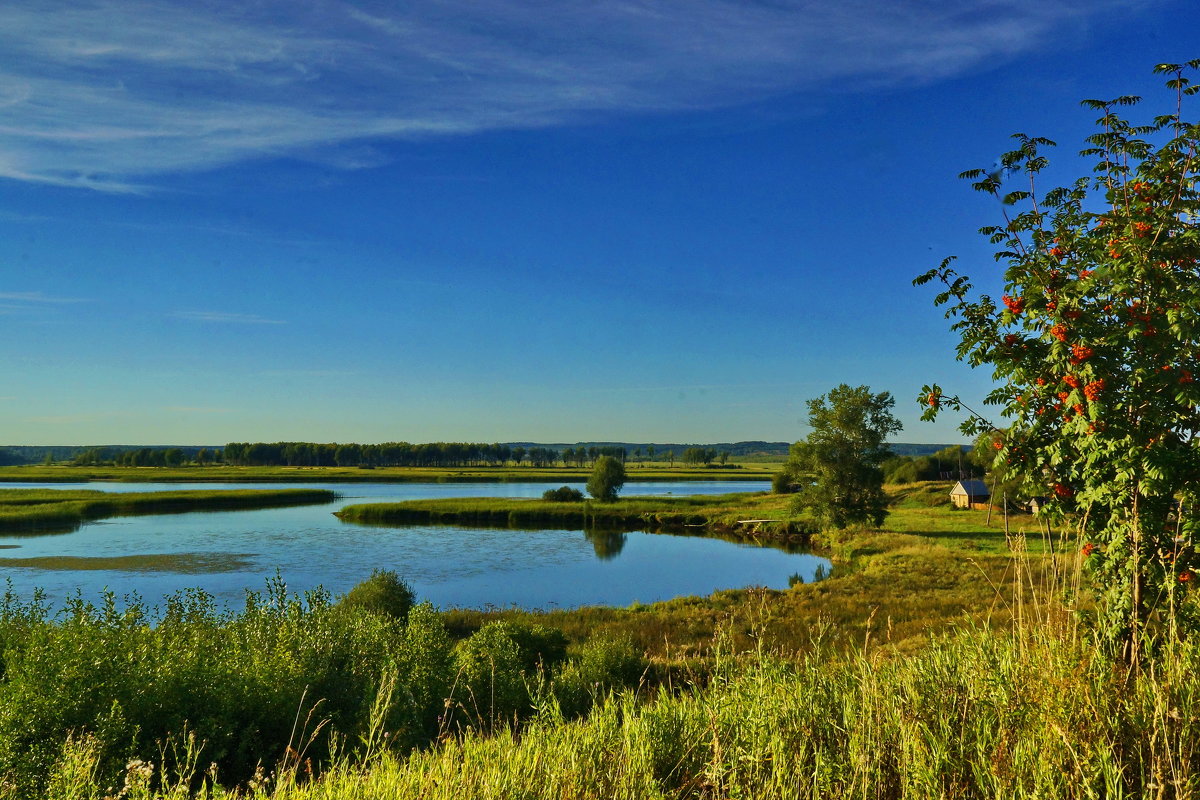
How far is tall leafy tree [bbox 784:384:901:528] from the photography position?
4500cm

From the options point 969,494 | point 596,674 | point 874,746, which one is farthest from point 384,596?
point 969,494

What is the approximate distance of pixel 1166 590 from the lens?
5.66 metres

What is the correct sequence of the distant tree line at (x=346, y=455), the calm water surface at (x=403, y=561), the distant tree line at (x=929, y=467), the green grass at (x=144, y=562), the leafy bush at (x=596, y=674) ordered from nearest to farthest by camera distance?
the leafy bush at (x=596, y=674)
the calm water surface at (x=403, y=561)
the green grass at (x=144, y=562)
the distant tree line at (x=929, y=467)
the distant tree line at (x=346, y=455)

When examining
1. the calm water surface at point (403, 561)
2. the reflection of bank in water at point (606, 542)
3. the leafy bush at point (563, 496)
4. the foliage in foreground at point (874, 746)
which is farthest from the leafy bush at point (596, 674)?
the leafy bush at point (563, 496)

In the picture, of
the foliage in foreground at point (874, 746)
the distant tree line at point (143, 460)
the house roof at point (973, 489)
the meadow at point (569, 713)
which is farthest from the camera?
the distant tree line at point (143, 460)

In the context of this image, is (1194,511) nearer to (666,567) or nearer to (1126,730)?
(1126,730)

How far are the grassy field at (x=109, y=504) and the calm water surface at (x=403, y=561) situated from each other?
11.7ft

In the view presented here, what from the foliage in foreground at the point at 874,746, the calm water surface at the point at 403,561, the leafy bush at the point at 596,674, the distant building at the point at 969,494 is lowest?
the calm water surface at the point at 403,561

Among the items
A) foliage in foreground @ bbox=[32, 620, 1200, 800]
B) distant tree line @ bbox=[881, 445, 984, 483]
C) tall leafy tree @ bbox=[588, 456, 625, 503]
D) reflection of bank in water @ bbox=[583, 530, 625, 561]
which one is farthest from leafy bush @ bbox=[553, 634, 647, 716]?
distant tree line @ bbox=[881, 445, 984, 483]

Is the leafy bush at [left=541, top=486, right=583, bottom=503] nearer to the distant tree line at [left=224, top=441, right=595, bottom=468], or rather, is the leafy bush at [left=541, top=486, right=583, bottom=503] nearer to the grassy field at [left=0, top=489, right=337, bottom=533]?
the grassy field at [left=0, top=489, right=337, bottom=533]

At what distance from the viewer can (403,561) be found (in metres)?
38.8

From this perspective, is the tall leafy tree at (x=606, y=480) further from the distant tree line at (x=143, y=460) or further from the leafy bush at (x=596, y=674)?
the distant tree line at (x=143, y=460)

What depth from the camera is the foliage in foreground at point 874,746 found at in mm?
3766

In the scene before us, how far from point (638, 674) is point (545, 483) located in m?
116
